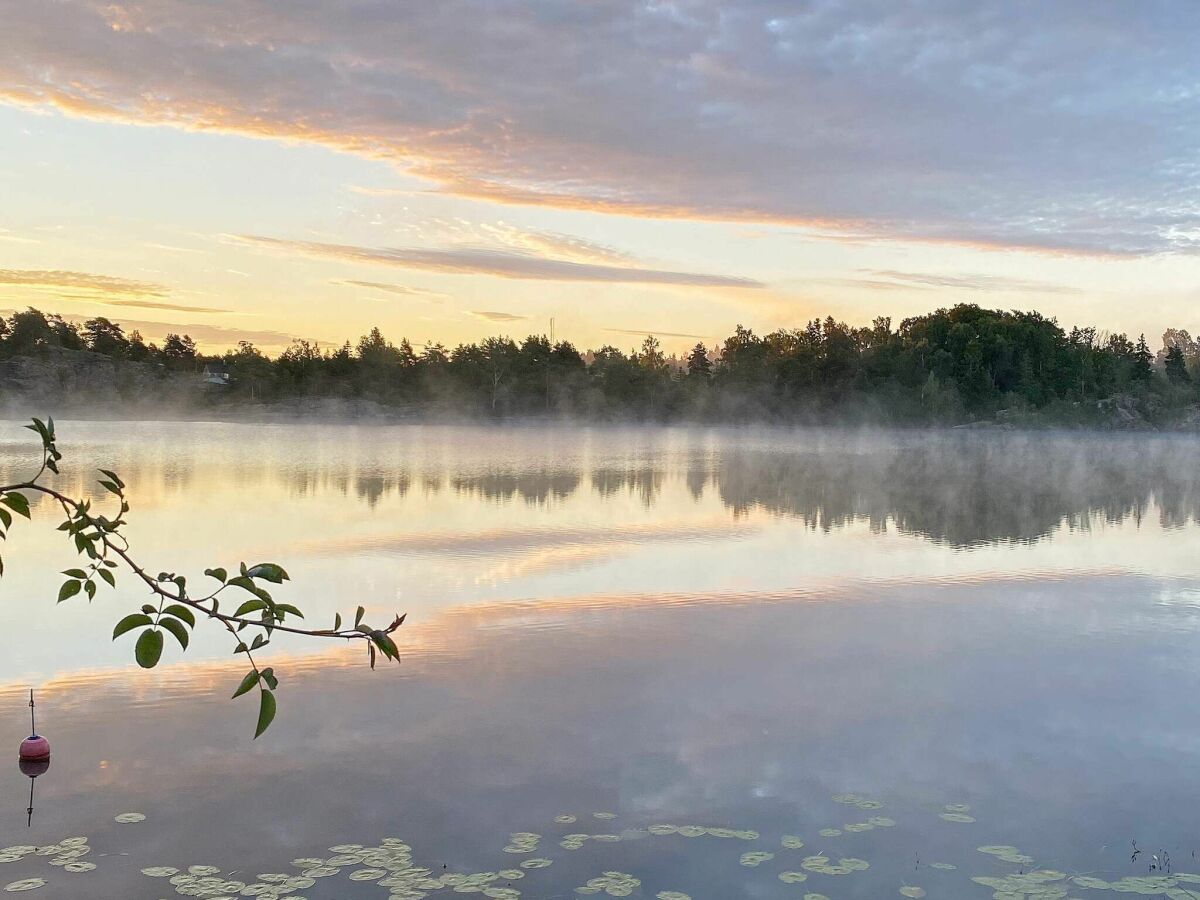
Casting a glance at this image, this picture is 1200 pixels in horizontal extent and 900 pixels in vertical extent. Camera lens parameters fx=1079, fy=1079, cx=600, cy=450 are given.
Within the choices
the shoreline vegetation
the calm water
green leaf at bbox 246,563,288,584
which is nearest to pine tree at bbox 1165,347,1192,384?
the shoreline vegetation

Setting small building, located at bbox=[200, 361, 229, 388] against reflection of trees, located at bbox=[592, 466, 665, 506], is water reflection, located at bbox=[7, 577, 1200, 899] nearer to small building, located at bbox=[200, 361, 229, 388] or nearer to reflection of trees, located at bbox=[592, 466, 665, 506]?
reflection of trees, located at bbox=[592, 466, 665, 506]

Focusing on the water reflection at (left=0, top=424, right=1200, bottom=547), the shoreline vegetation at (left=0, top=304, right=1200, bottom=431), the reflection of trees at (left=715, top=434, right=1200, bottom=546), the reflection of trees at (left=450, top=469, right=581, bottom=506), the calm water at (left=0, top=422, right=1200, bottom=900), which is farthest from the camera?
the shoreline vegetation at (left=0, top=304, right=1200, bottom=431)

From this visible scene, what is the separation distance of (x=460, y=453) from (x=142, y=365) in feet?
245

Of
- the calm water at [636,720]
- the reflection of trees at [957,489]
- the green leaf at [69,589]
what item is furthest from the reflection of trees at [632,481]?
the green leaf at [69,589]

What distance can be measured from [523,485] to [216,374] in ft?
291

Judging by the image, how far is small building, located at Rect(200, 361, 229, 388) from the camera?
4060 inches

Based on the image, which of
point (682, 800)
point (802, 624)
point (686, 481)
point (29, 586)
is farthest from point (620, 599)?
point (686, 481)

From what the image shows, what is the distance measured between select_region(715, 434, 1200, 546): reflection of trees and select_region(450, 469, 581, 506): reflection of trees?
13.3ft

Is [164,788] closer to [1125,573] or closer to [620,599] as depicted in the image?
[620,599]

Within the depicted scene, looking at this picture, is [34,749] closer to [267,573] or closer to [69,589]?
[69,589]

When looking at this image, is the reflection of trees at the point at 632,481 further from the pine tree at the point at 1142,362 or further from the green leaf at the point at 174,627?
the pine tree at the point at 1142,362

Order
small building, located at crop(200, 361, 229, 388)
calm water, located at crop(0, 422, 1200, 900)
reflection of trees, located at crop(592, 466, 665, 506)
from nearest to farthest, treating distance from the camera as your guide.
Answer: calm water, located at crop(0, 422, 1200, 900) → reflection of trees, located at crop(592, 466, 665, 506) → small building, located at crop(200, 361, 229, 388)

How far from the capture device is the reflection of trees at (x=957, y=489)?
21438 mm

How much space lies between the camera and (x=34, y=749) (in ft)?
22.3
